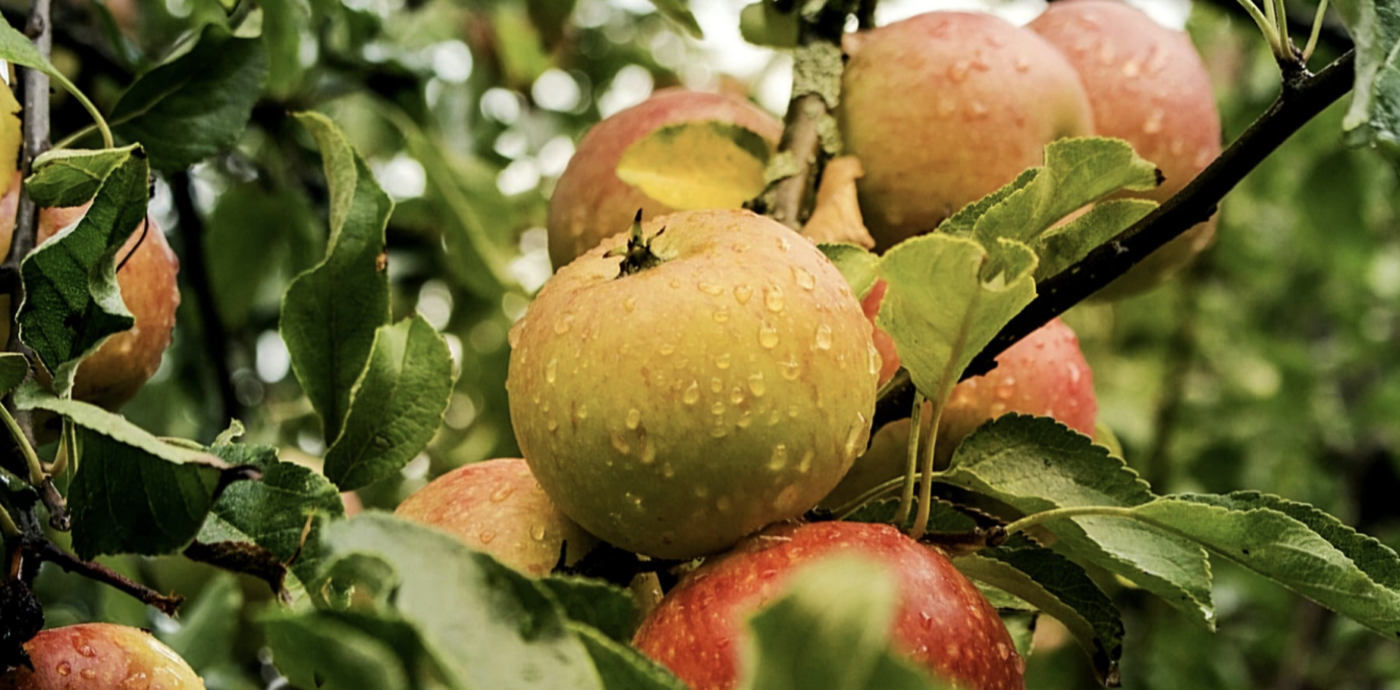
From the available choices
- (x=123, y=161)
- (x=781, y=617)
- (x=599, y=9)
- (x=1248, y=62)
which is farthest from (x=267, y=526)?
(x=1248, y=62)

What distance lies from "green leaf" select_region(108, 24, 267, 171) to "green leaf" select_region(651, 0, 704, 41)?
30cm

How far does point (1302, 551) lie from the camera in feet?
1.67

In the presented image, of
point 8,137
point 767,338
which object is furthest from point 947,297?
point 8,137

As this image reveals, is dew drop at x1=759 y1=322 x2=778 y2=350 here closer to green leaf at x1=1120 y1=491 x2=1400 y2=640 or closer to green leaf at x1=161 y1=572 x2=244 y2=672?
green leaf at x1=1120 y1=491 x2=1400 y2=640

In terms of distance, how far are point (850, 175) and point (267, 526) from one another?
1.35 ft

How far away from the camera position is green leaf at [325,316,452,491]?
0.62m

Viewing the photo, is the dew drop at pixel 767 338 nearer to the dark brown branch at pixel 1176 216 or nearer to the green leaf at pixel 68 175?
the dark brown branch at pixel 1176 216

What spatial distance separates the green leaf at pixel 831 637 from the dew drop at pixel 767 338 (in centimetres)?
22

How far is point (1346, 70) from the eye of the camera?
20.0 inches

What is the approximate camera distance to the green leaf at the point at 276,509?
51 centimetres

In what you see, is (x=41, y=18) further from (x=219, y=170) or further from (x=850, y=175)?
(x=219, y=170)

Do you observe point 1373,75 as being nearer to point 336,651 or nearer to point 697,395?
point 697,395

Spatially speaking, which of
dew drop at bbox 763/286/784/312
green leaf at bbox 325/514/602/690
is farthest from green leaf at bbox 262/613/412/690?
dew drop at bbox 763/286/784/312

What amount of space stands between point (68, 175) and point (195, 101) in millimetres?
223
